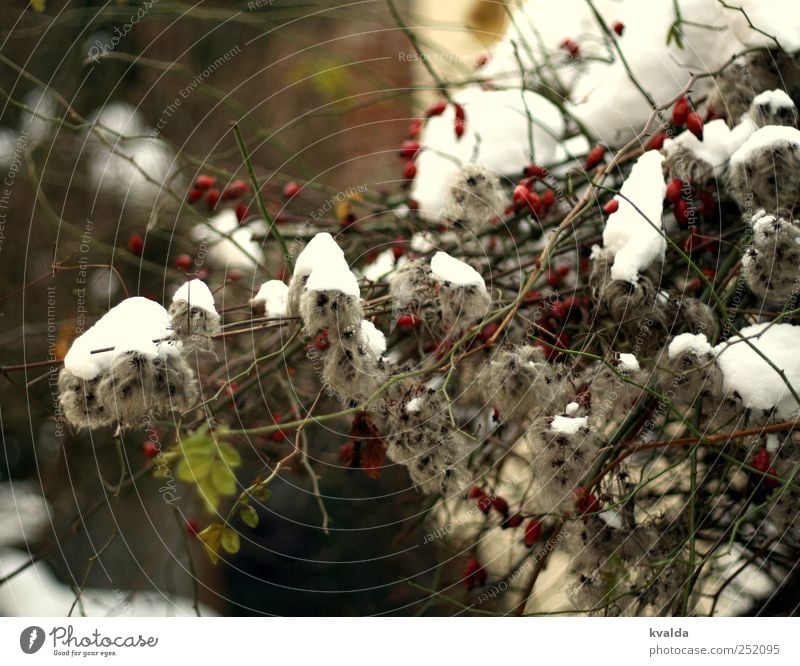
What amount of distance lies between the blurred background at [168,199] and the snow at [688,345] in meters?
0.31

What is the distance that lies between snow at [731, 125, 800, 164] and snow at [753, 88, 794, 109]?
32 millimetres

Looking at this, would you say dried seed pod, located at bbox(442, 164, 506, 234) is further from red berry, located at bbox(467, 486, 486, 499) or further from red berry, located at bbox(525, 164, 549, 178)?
red berry, located at bbox(467, 486, 486, 499)

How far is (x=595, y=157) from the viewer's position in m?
0.79

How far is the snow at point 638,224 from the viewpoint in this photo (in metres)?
0.70

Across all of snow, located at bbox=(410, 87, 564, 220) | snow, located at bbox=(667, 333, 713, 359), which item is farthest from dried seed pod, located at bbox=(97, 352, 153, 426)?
snow, located at bbox=(667, 333, 713, 359)

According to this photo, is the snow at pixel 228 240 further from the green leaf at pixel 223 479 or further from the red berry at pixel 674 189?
the red berry at pixel 674 189

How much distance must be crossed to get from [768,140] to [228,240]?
1.80 ft

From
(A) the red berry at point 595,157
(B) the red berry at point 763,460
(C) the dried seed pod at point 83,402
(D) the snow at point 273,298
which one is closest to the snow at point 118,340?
(C) the dried seed pod at point 83,402

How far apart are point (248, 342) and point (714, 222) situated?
21.9 inches

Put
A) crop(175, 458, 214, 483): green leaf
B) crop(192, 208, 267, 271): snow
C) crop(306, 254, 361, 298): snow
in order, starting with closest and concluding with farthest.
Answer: crop(306, 254, 361, 298): snow, crop(175, 458, 214, 483): green leaf, crop(192, 208, 267, 271): snow

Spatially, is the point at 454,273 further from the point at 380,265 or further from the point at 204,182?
the point at 204,182

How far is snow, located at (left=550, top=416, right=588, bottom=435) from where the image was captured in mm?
686

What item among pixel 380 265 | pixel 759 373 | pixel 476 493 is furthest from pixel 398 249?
pixel 759 373

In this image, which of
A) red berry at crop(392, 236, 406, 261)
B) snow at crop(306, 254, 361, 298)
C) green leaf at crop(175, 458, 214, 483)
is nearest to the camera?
snow at crop(306, 254, 361, 298)
